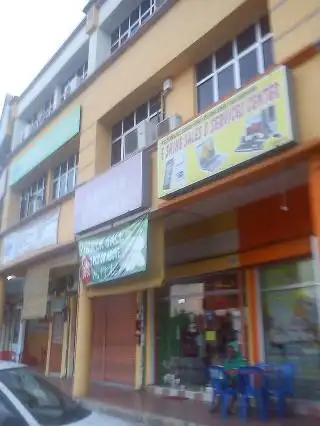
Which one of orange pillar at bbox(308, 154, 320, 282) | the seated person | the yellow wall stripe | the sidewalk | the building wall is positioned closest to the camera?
orange pillar at bbox(308, 154, 320, 282)

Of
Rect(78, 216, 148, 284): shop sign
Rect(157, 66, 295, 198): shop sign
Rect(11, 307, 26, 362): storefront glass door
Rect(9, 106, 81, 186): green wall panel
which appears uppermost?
Rect(9, 106, 81, 186): green wall panel

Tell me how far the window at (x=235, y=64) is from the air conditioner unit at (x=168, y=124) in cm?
52

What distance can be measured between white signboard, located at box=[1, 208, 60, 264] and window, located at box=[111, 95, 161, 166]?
2.28m

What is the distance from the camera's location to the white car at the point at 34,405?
142 inches

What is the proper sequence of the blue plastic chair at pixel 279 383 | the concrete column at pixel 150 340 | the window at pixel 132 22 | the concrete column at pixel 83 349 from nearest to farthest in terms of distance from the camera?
the blue plastic chair at pixel 279 383 → the concrete column at pixel 83 349 → the concrete column at pixel 150 340 → the window at pixel 132 22

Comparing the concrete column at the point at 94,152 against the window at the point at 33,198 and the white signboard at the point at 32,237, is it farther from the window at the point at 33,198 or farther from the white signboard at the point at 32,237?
the window at the point at 33,198

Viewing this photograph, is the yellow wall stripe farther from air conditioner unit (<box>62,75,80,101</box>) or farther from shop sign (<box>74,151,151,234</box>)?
air conditioner unit (<box>62,75,80,101</box>)

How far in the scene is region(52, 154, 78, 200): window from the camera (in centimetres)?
1247

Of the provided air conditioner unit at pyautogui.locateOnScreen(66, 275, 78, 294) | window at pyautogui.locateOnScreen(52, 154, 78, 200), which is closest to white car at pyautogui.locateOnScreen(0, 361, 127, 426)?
window at pyautogui.locateOnScreen(52, 154, 78, 200)

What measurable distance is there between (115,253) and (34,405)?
435 centimetres

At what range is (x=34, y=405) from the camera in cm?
400

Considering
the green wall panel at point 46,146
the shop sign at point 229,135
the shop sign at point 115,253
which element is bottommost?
the shop sign at point 115,253

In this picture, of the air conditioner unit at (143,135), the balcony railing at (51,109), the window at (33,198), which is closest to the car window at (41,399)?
the air conditioner unit at (143,135)

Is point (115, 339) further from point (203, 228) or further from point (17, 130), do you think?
point (17, 130)
